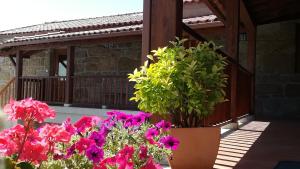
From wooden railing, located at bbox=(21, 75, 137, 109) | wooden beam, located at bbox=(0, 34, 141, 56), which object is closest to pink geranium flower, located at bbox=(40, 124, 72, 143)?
wooden railing, located at bbox=(21, 75, 137, 109)

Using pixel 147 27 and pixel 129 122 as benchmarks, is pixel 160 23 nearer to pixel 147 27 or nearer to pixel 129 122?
pixel 147 27

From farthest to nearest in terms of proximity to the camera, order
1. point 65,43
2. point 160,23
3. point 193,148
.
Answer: point 65,43
point 160,23
point 193,148

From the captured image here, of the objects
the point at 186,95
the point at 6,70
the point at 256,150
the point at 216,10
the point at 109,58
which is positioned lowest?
the point at 256,150

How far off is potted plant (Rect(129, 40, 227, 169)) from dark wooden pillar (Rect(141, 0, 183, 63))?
34 cm

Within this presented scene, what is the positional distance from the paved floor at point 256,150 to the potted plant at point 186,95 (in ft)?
1.83

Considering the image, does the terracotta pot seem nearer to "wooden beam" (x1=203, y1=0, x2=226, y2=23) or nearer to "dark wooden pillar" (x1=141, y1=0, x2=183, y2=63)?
"dark wooden pillar" (x1=141, y1=0, x2=183, y2=63)

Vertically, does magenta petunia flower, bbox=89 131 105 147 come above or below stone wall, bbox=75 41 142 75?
below

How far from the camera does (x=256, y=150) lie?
16.1ft

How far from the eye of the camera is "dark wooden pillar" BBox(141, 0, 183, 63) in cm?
363

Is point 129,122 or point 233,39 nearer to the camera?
point 129,122

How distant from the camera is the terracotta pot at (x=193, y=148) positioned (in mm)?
3182

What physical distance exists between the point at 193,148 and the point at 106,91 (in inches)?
304

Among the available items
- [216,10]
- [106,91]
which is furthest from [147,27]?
[106,91]

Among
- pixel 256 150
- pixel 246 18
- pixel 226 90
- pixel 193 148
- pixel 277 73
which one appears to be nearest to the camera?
pixel 193 148
